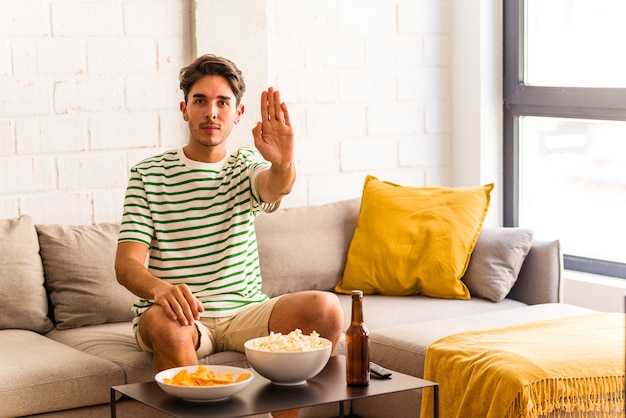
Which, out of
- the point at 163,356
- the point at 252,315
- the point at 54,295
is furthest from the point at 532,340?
the point at 54,295

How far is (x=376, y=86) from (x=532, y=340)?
70.1 inches

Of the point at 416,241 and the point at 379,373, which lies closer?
the point at 379,373

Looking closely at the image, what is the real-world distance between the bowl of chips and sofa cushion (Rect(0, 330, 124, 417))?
0.57m

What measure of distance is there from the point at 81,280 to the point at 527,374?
4.93 feet

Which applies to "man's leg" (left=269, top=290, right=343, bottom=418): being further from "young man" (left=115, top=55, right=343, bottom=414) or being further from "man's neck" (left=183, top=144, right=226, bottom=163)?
"man's neck" (left=183, top=144, right=226, bottom=163)

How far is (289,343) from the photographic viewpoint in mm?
2480

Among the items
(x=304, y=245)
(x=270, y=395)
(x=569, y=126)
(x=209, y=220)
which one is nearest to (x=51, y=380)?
(x=209, y=220)

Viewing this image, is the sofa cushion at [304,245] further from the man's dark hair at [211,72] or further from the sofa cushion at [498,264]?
the man's dark hair at [211,72]

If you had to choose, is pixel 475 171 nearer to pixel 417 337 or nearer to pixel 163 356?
pixel 417 337

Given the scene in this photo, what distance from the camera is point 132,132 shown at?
12.7 ft

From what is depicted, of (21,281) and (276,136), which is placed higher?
(276,136)

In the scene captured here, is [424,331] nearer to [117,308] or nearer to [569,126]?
[117,308]

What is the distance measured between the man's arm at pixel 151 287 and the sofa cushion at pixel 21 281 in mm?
495

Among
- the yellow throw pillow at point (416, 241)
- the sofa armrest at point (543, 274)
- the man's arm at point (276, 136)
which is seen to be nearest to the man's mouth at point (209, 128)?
the man's arm at point (276, 136)
